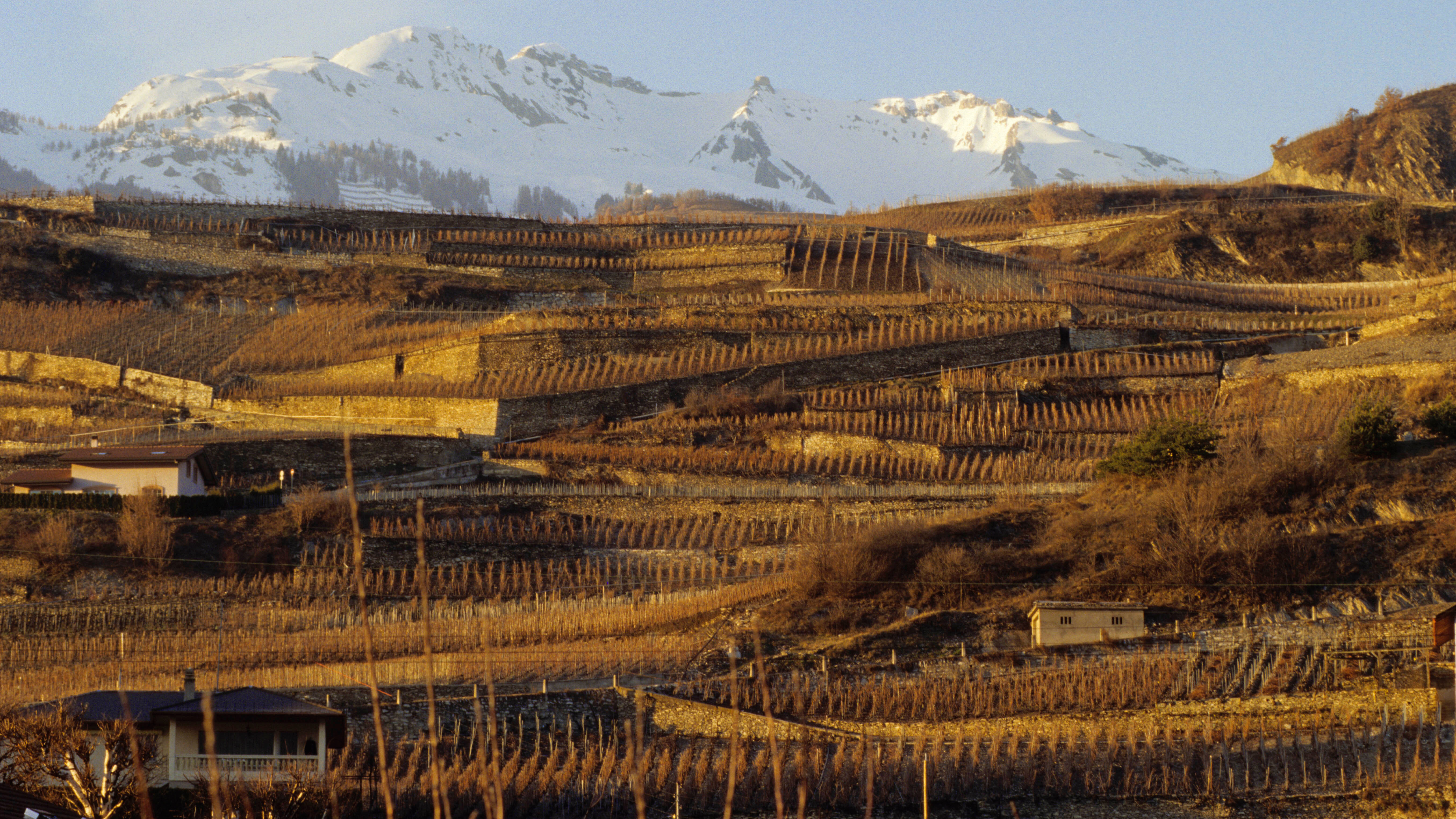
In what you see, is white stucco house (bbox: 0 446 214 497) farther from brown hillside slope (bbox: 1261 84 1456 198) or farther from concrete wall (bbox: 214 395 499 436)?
brown hillside slope (bbox: 1261 84 1456 198)

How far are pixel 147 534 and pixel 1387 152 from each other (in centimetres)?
6315

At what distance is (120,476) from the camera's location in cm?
3219

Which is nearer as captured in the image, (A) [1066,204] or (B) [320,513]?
(B) [320,513]

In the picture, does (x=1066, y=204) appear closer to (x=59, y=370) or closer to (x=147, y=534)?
(x=59, y=370)

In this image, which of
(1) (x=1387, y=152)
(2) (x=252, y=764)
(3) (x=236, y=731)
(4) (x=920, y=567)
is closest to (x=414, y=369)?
(4) (x=920, y=567)

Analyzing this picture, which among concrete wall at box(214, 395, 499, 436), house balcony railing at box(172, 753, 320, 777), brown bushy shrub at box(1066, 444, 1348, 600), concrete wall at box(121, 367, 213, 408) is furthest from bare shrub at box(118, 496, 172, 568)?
brown bushy shrub at box(1066, 444, 1348, 600)

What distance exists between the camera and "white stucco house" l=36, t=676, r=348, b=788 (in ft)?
63.5

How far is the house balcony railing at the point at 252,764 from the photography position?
19.4 m

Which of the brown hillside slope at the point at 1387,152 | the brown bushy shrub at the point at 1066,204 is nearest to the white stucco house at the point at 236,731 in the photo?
the brown bushy shrub at the point at 1066,204

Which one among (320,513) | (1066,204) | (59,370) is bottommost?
(320,513)

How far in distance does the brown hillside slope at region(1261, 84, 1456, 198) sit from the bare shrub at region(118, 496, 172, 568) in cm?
5846

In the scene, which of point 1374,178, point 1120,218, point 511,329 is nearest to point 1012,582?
point 511,329

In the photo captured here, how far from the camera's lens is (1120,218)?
218ft

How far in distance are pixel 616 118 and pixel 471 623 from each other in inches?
6217
